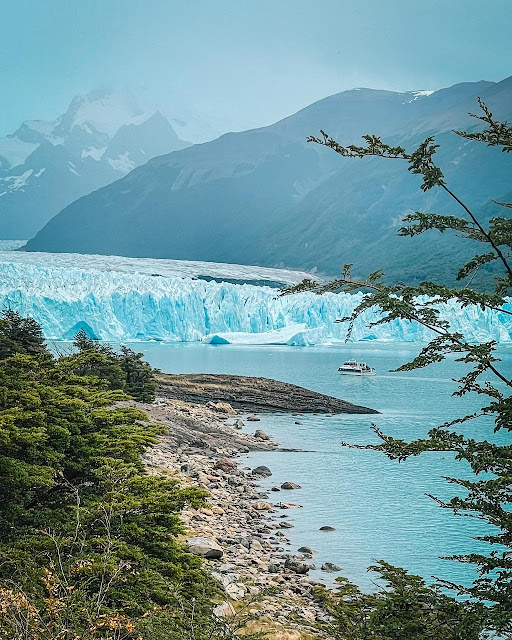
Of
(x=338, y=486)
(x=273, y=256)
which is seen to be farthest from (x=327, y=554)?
(x=273, y=256)

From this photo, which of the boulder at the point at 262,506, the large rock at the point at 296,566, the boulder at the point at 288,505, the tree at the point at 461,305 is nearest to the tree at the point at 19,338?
the boulder at the point at 262,506

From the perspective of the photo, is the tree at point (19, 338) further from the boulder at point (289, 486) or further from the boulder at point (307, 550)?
the boulder at point (307, 550)

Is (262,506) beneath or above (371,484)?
above

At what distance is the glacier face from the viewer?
181 ft

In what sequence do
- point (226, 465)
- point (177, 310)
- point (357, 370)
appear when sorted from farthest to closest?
point (177, 310)
point (357, 370)
point (226, 465)

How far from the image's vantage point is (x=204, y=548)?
10.8 meters

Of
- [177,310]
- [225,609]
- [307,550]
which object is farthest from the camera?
[177,310]

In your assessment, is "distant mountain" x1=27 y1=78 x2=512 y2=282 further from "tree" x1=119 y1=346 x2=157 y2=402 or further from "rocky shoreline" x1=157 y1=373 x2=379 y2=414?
"tree" x1=119 y1=346 x2=157 y2=402

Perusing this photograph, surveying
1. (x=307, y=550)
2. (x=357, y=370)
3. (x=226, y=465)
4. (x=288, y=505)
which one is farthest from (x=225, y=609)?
(x=357, y=370)

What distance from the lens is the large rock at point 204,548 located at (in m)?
10.7

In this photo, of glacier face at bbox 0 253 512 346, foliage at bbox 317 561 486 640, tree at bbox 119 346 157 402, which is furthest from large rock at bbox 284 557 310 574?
glacier face at bbox 0 253 512 346

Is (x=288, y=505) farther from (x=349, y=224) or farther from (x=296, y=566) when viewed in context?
(x=349, y=224)

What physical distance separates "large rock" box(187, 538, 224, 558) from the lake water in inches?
94.5

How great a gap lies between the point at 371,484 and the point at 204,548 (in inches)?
369
